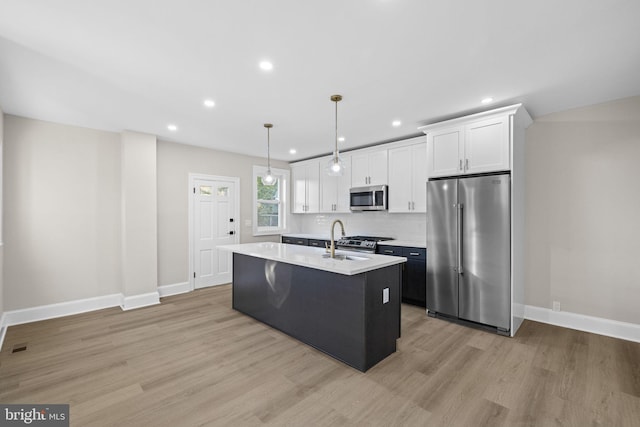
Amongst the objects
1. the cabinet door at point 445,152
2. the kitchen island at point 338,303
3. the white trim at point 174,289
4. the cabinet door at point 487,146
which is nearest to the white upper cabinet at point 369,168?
the cabinet door at point 445,152

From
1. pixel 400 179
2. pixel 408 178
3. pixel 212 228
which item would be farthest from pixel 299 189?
pixel 408 178

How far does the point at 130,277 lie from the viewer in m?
4.25

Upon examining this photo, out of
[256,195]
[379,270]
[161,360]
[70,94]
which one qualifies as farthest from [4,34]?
[256,195]

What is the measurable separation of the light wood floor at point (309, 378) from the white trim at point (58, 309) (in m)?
0.26

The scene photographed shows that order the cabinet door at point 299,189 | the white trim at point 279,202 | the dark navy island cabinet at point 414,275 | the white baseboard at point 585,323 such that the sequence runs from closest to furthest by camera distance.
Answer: the white baseboard at point 585,323 → the dark navy island cabinet at point 414,275 → the white trim at point 279,202 → the cabinet door at point 299,189

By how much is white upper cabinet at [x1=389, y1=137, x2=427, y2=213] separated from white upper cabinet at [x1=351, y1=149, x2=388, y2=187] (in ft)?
0.52

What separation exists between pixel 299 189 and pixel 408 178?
9.11 feet

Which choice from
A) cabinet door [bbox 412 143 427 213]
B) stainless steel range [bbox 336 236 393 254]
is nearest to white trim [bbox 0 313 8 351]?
stainless steel range [bbox 336 236 393 254]

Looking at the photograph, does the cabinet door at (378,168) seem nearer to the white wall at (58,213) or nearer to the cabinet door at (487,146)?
the cabinet door at (487,146)

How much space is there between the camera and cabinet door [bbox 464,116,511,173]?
318 cm

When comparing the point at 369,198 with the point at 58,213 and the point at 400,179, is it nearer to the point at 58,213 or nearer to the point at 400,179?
the point at 400,179

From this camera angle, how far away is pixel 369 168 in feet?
16.8

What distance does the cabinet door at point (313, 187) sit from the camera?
6.11m

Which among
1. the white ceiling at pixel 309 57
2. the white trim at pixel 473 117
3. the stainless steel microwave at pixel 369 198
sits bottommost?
the stainless steel microwave at pixel 369 198
